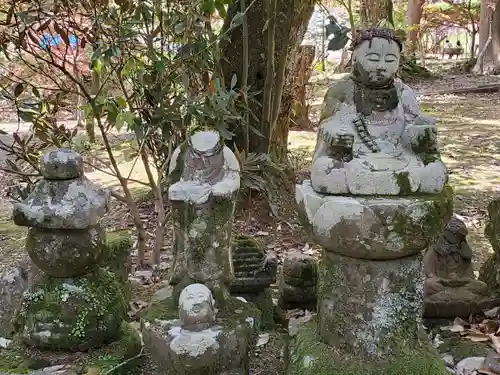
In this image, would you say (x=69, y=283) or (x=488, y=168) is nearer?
(x=69, y=283)

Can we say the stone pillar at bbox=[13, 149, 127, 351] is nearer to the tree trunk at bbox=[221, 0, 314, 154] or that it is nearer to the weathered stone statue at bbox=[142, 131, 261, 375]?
the weathered stone statue at bbox=[142, 131, 261, 375]

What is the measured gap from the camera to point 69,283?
2783mm

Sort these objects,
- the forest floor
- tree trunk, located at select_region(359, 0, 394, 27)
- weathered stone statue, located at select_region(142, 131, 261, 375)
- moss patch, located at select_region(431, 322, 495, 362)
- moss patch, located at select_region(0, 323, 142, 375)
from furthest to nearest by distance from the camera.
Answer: tree trunk, located at select_region(359, 0, 394, 27)
the forest floor
moss patch, located at select_region(431, 322, 495, 362)
moss patch, located at select_region(0, 323, 142, 375)
weathered stone statue, located at select_region(142, 131, 261, 375)

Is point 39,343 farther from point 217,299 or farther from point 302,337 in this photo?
point 302,337

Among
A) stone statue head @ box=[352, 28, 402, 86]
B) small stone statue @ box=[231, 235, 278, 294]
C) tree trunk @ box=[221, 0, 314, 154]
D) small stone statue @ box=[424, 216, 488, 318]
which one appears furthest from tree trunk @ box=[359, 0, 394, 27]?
stone statue head @ box=[352, 28, 402, 86]

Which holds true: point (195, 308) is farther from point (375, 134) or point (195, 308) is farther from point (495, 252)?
point (495, 252)

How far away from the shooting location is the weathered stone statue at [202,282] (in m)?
2.34

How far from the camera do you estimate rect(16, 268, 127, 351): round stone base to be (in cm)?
272

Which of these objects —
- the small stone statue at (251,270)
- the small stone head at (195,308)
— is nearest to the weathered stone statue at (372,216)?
the small stone head at (195,308)

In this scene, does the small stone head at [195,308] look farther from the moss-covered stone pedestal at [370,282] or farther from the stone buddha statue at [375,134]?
the stone buddha statue at [375,134]

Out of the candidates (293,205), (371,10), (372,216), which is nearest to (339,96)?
(372,216)

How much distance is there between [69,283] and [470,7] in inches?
827

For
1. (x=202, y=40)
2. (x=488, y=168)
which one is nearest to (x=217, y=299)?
(x=202, y=40)

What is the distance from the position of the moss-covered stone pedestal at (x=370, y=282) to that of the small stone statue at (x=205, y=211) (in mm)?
310
